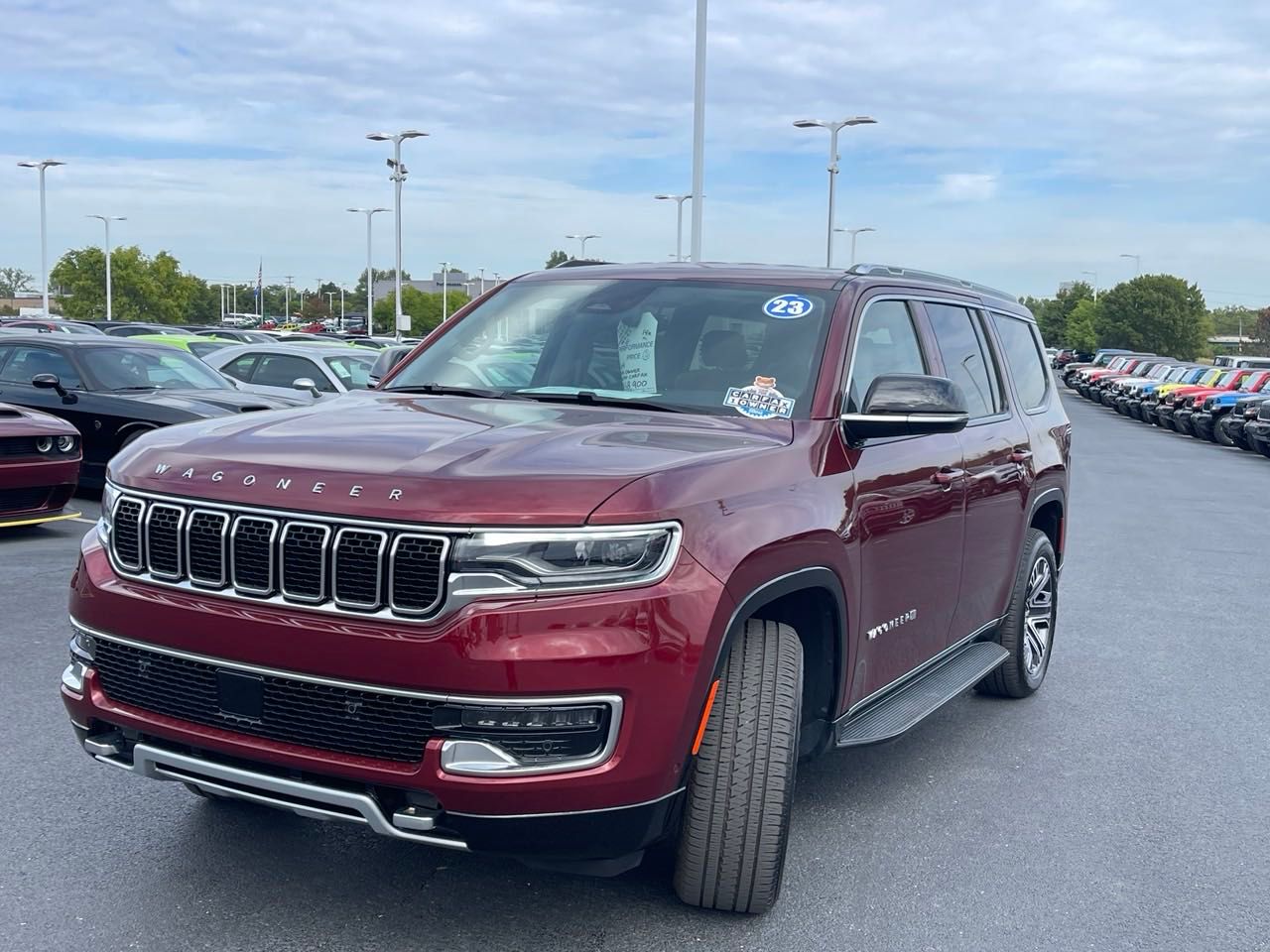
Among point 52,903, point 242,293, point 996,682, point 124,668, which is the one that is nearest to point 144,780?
point 52,903

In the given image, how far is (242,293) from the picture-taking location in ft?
602

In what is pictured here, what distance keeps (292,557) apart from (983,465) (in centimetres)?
308

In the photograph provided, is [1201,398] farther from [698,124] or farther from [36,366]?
[36,366]

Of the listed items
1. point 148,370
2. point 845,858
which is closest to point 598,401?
point 845,858

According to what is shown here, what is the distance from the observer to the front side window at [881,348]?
453cm

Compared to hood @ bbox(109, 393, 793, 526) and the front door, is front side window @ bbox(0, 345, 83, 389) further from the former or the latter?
the front door

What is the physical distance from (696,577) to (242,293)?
190 meters

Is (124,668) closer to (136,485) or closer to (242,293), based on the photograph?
(136,485)

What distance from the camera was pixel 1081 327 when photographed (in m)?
118

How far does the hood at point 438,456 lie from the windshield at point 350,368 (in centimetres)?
1160

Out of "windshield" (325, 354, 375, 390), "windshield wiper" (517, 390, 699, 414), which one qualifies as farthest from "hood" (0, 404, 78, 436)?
"windshield wiper" (517, 390, 699, 414)

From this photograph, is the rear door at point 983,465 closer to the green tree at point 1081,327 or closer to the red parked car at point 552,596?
the red parked car at point 552,596

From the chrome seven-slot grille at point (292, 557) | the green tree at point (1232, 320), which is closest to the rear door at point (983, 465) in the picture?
the chrome seven-slot grille at point (292, 557)

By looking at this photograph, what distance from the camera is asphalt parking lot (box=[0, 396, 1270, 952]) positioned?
145 inches
